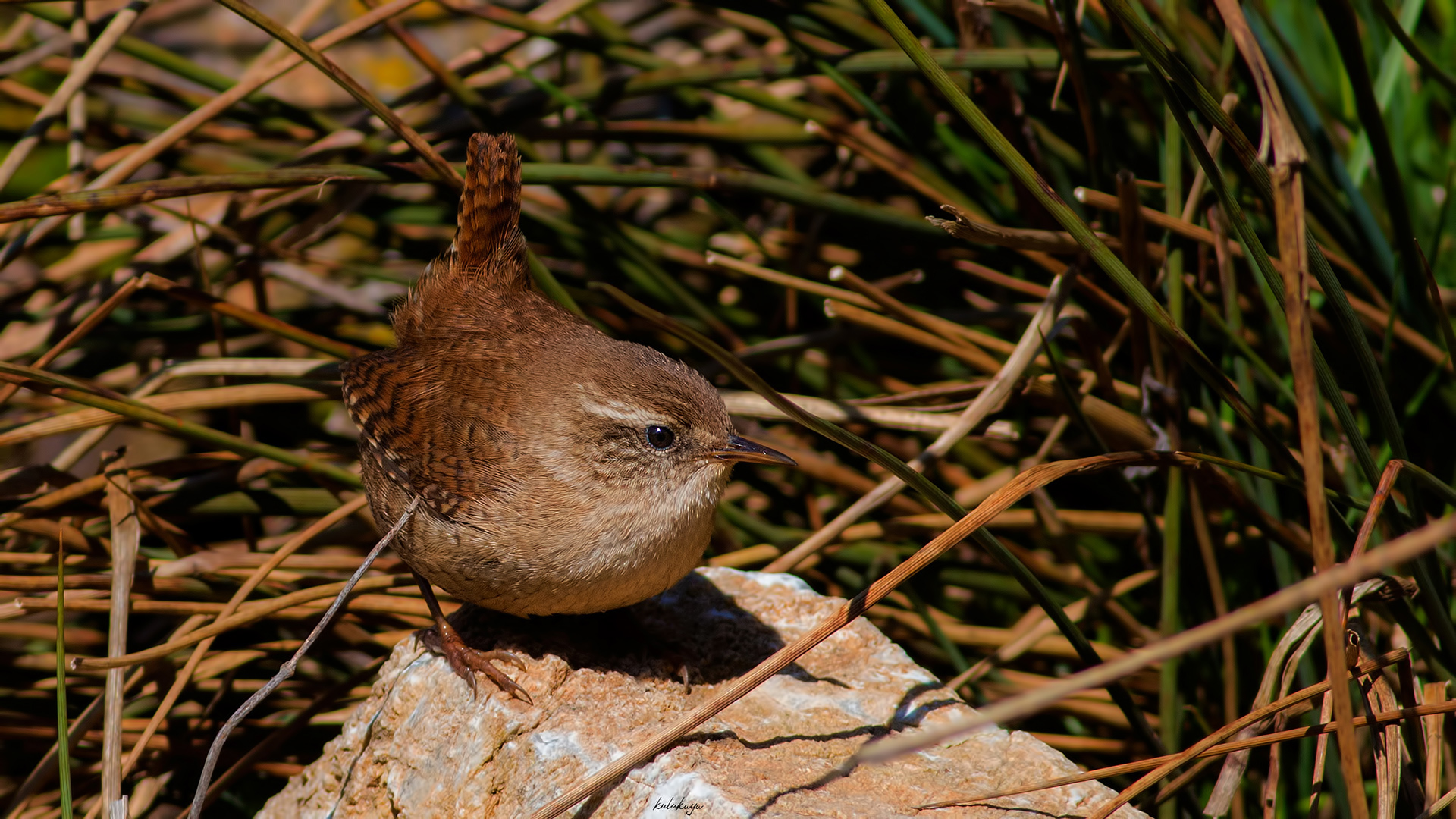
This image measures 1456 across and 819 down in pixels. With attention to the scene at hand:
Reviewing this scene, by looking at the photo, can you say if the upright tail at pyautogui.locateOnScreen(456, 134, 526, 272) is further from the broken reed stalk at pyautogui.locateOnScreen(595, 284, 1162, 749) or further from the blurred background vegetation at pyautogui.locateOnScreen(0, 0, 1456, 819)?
the broken reed stalk at pyautogui.locateOnScreen(595, 284, 1162, 749)

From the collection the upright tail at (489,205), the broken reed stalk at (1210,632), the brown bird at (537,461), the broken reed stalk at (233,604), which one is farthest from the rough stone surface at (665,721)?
the upright tail at (489,205)

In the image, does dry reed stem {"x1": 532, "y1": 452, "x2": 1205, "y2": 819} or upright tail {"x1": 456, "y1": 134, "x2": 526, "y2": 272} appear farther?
upright tail {"x1": 456, "y1": 134, "x2": 526, "y2": 272}

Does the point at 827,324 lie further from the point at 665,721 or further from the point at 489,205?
the point at 665,721

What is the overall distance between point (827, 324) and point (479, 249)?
143cm

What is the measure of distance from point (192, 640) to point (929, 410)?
1.97 metres

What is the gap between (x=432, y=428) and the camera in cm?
262

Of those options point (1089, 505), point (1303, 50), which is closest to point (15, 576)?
point (1089, 505)

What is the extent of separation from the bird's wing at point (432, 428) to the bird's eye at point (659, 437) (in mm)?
310

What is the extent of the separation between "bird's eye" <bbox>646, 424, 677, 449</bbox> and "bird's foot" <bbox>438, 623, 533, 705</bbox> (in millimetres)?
570

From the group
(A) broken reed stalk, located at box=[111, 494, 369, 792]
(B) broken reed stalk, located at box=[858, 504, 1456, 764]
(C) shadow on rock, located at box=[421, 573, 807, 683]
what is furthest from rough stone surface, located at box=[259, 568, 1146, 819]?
(B) broken reed stalk, located at box=[858, 504, 1456, 764]

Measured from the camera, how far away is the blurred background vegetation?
2826 millimetres

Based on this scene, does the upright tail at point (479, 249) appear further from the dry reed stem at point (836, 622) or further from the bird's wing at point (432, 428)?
the dry reed stem at point (836, 622)

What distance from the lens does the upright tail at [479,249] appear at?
301cm

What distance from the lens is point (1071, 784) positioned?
2.07 metres
